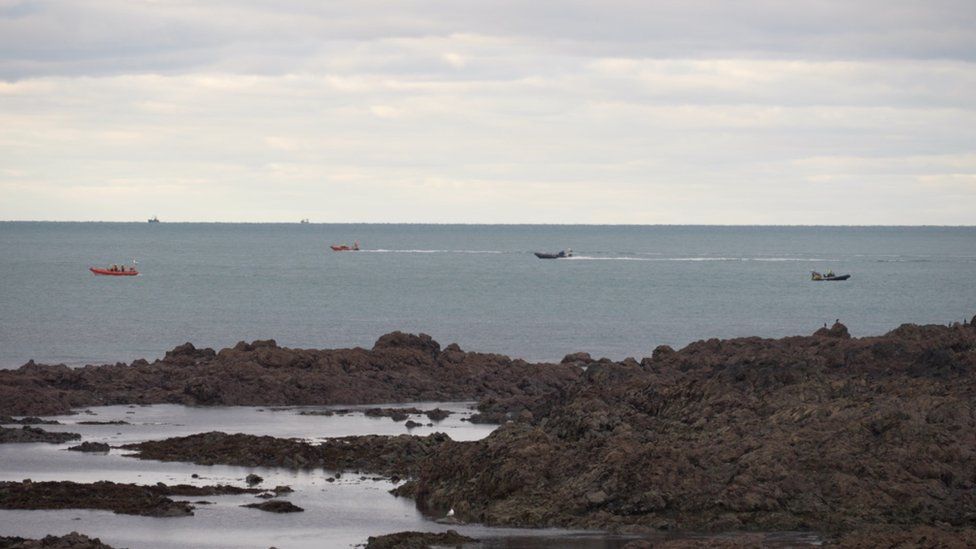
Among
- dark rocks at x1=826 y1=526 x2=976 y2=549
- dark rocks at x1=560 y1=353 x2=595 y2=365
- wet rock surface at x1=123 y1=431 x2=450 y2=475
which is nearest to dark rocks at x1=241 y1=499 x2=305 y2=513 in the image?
wet rock surface at x1=123 y1=431 x2=450 y2=475

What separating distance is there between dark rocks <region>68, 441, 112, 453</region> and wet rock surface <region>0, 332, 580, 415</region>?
839cm

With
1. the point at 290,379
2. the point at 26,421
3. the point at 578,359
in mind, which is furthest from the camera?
the point at 578,359

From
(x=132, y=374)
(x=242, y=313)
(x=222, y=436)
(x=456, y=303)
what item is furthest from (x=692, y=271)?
(x=222, y=436)

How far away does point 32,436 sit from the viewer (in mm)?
42281

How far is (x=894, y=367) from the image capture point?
125ft

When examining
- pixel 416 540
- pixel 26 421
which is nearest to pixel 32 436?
pixel 26 421

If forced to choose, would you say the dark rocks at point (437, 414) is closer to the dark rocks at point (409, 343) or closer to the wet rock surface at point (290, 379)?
the wet rock surface at point (290, 379)

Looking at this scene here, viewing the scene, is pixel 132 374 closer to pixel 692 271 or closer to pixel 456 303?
pixel 456 303

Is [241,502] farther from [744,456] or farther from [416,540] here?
[744,456]

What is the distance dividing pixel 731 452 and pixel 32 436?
20640 millimetres

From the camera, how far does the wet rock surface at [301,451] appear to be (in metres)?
38.2

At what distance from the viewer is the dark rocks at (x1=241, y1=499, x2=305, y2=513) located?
105ft

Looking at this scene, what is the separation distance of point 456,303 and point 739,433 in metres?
91.2

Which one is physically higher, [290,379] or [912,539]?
[912,539]
